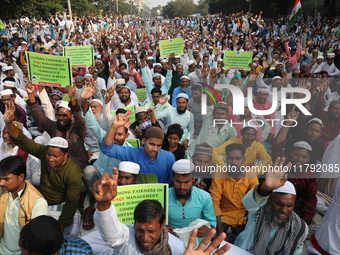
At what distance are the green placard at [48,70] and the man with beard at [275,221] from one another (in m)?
2.93

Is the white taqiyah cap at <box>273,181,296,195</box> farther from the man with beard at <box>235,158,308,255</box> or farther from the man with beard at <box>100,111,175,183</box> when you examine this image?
the man with beard at <box>100,111,175,183</box>

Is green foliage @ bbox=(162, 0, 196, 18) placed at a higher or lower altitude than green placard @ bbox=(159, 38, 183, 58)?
higher

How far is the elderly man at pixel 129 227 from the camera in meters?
1.74

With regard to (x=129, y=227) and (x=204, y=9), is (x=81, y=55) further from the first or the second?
(x=204, y=9)

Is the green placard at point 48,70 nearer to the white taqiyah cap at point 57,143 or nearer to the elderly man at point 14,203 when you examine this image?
the white taqiyah cap at point 57,143

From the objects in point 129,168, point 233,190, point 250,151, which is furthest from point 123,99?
point 233,190

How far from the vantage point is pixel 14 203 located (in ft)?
7.63

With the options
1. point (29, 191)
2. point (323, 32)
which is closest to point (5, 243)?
point (29, 191)

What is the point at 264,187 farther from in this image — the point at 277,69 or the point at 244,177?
the point at 277,69

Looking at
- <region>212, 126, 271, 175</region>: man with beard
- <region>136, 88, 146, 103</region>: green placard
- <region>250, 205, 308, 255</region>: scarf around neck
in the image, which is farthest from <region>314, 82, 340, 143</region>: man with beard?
<region>136, 88, 146, 103</region>: green placard

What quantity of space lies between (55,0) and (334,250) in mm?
29190

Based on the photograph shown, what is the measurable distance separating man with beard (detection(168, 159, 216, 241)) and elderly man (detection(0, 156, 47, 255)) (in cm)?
106

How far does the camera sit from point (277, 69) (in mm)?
7727

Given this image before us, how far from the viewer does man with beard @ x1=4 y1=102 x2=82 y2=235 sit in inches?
101
